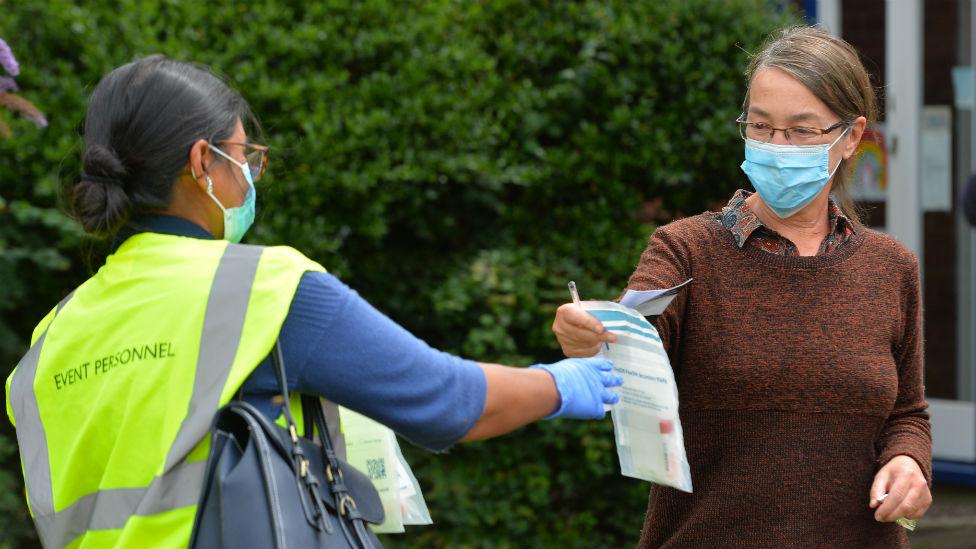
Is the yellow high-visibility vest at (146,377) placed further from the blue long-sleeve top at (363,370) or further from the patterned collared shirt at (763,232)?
the patterned collared shirt at (763,232)

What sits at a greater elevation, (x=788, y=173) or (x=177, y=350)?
(x=177, y=350)

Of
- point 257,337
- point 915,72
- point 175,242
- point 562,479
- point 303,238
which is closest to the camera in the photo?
point 257,337

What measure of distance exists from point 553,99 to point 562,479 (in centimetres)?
156

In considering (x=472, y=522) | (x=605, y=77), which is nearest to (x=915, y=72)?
(x=605, y=77)

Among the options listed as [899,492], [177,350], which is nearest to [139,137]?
[177,350]

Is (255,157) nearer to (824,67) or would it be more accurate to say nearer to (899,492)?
(824,67)

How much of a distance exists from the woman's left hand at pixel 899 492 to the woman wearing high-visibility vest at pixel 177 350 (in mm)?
676

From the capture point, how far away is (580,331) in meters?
2.28

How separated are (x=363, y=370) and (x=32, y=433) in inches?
23.0

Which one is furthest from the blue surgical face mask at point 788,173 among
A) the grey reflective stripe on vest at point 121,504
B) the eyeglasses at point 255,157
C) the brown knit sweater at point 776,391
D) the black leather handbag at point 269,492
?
the grey reflective stripe on vest at point 121,504

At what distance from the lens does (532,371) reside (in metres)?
2.09

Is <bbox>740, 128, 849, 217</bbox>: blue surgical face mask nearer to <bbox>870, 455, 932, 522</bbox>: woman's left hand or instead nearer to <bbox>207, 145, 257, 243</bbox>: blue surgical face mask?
<bbox>870, 455, 932, 522</bbox>: woman's left hand

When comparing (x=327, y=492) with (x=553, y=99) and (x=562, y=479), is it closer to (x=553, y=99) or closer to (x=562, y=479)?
(x=562, y=479)

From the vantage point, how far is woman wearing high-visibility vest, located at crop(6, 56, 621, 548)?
1847mm
